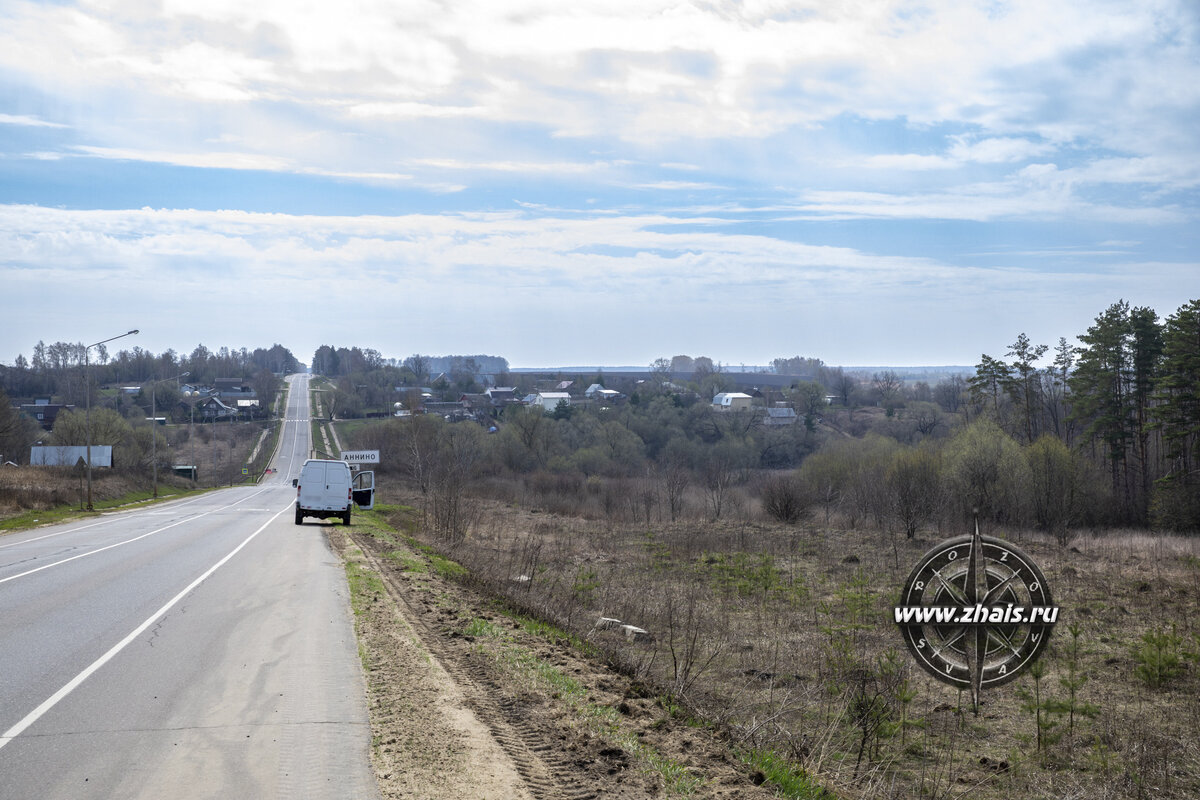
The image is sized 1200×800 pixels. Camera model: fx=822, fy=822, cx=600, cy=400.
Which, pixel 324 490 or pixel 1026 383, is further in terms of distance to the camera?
pixel 1026 383

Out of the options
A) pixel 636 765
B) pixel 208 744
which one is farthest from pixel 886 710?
pixel 208 744

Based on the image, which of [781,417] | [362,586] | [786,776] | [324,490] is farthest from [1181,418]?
[781,417]

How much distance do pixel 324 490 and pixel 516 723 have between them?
26.4 metres

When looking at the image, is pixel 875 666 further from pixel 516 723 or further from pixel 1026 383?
pixel 1026 383

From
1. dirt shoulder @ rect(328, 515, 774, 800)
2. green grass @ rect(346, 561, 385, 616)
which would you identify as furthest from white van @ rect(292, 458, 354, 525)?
dirt shoulder @ rect(328, 515, 774, 800)

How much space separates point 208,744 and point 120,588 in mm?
9440

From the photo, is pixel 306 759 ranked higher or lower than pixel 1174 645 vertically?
higher

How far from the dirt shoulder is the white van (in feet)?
67.5

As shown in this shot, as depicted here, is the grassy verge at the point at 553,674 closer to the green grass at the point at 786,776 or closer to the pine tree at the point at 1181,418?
the green grass at the point at 786,776

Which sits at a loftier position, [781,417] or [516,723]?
[516,723]

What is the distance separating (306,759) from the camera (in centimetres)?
639

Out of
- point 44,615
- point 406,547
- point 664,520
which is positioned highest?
point 44,615

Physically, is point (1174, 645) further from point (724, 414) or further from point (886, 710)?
point (724, 414)

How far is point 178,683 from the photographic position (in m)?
8.43
